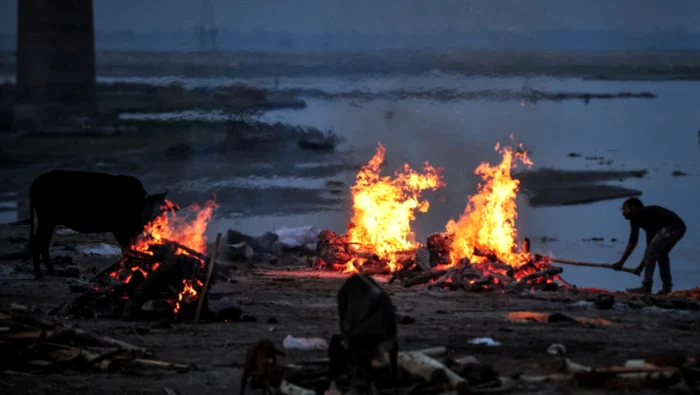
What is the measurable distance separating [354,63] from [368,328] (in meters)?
21.4

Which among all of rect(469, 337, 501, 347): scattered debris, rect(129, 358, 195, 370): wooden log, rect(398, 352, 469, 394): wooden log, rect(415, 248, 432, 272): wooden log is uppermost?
rect(398, 352, 469, 394): wooden log

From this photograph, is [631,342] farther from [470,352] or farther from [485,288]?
[485,288]

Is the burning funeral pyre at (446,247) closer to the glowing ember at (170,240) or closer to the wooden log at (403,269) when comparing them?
the wooden log at (403,269)

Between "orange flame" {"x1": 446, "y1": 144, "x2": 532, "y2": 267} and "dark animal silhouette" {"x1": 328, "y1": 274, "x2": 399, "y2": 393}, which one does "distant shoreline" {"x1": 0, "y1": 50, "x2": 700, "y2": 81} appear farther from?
"dark animal silhouette" {"x1": 328, "y1": 274, "x2": 399, "y2": 393}

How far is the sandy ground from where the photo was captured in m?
11.4

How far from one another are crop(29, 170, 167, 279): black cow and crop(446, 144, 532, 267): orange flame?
480cm

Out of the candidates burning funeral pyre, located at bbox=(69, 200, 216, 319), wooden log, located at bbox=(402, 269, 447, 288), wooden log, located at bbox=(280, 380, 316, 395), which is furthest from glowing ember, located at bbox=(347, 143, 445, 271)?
wooden log, located at bbox=(280, 380, 316, 395)

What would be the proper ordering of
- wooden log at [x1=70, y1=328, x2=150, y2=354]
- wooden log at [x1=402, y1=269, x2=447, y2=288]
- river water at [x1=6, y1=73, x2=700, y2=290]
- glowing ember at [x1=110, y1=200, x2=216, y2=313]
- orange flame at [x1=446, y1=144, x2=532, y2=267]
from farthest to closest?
river water at [x1=6, y1=73, x2=700, y2=290], orange flame at [x1=446, y1=144, x2=532, y2=267], wooden log at [x1=402, y1=269, x2=447, y2=288], glowing ember at [x1=110, y1=200, x2=216, y2=313], wooden log at [x1=70, y1=328, x2=150, y2=354]

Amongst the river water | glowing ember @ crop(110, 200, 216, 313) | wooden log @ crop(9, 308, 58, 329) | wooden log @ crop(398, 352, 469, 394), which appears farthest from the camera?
the river water

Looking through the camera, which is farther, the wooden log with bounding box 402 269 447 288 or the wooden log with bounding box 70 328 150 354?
the wooden log with bounding box 402 269 447 288

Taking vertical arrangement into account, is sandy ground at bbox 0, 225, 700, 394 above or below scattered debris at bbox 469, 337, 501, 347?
below

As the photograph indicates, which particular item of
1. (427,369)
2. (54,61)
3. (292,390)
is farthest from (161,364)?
(54,61)

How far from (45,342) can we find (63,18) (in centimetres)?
2420

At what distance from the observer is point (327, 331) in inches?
543
